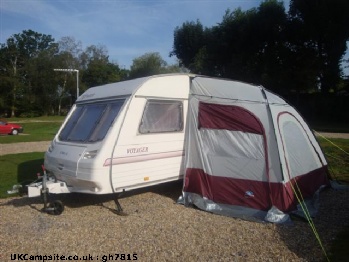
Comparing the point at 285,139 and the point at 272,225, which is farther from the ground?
the point at 285,139

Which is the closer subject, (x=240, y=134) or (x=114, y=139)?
(x=114, y=139)

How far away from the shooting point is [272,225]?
18.8 ft

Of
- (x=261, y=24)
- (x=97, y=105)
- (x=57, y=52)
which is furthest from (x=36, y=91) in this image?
(x=97, y=105)

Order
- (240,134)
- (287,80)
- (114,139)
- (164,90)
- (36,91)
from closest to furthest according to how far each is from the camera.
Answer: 1. (114,139)
2. (240,134)
3. (164,90)
4. (287,80)
5. (36,91)

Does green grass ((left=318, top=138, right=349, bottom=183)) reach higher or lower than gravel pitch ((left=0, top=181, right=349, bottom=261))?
higher

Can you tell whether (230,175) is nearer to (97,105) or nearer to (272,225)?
(272,225)

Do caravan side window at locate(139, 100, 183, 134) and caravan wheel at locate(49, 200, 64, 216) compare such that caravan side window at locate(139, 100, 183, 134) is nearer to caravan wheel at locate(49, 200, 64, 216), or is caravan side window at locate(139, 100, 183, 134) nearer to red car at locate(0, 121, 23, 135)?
caravan wheel at locate(49, 200, 64, 216)

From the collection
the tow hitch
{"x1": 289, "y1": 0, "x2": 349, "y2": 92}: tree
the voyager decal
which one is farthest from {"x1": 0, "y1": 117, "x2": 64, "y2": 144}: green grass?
{"x1": 289, "y1": 0, "x2": 349, "y2": 92}: tree

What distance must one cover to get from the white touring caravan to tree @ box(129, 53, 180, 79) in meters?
49.1

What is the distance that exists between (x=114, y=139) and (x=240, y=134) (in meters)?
2.32

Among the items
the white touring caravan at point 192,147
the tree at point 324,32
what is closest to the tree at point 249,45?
the tree at point 324,32

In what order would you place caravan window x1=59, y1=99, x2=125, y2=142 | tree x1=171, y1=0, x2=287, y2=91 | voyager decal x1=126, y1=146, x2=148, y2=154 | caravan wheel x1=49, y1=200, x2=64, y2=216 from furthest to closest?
1. tree x1=171, y1=0, x2=287, y2=91
2. caravan window x1=59, y1=99, x2=125, y2=142
3. voyager decal x1=126, y1=146, x2=148, y2=154
4. caravan wheel x1=49, y1=200, x2=64, y2=216

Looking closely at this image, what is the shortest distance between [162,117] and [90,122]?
4.67ft

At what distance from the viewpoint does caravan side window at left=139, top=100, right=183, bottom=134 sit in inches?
266
